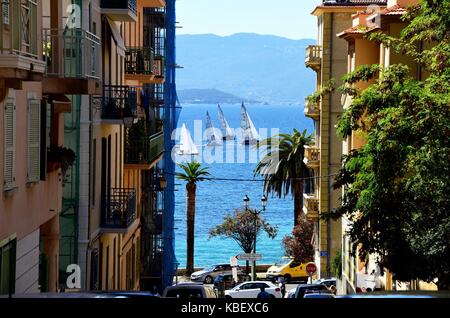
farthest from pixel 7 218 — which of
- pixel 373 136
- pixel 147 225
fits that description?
pixel 147 225

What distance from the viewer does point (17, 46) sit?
18359 millimetres

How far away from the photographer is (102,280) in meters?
36.6

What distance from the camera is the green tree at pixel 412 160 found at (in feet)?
80.0

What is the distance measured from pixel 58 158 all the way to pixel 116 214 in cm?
1046

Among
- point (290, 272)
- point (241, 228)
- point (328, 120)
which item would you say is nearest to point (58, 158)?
point (328, 120)

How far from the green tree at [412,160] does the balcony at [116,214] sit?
10.6m

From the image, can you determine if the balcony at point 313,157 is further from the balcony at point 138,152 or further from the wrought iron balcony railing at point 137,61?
the balcony at point 138,152

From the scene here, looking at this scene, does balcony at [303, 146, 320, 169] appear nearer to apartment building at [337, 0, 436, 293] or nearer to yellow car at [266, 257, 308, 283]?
yellow car at [266, 257, 308, 283]

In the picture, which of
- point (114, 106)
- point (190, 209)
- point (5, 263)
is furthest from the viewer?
point (190, 209)

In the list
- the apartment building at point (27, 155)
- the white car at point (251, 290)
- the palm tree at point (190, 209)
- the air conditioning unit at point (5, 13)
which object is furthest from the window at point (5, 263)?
the palm tree at point (190, 209)

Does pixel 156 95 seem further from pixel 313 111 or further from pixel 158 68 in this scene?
pixel 158 68

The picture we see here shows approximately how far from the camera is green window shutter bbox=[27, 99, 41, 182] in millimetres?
22984

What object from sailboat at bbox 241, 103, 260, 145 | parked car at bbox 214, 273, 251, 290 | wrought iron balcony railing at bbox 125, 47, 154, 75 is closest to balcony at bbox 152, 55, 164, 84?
wrought iron balcony railing at bbox 125, 47, 154, 75

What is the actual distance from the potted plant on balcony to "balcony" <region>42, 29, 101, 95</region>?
5.06 ft
